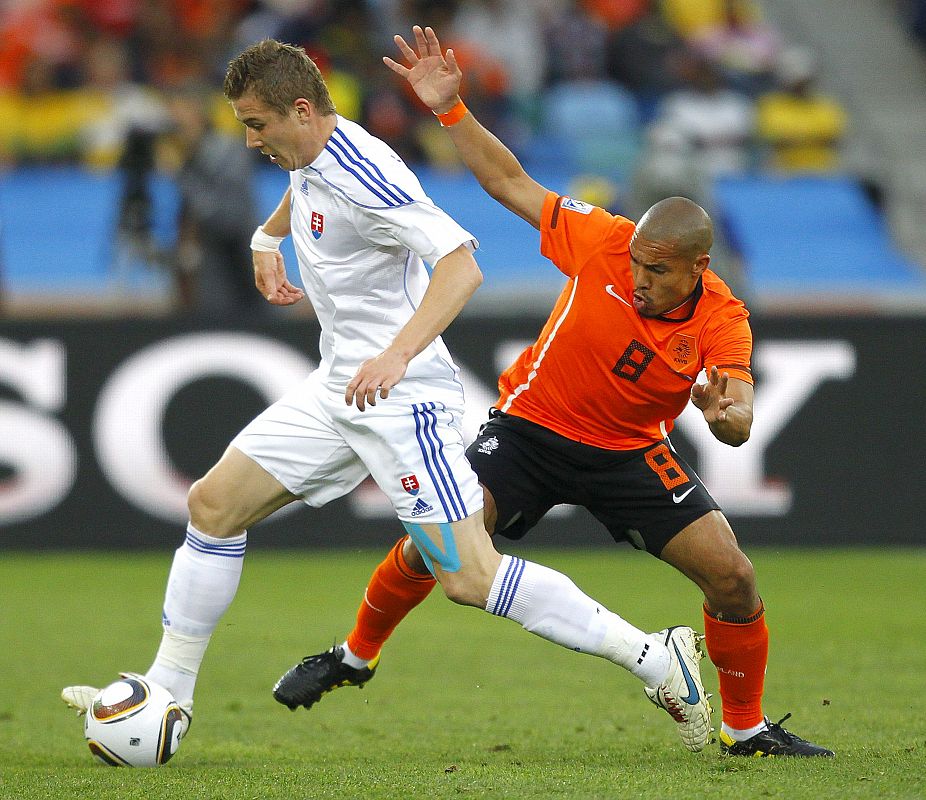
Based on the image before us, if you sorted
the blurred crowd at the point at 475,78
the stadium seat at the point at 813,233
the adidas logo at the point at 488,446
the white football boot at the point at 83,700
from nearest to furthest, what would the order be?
the white football boot at the point at 83,700 → the adidas logo at the point at 488,446 → the blurred crowd at the point at 475,78 → the stadium seat at the point at 813,233

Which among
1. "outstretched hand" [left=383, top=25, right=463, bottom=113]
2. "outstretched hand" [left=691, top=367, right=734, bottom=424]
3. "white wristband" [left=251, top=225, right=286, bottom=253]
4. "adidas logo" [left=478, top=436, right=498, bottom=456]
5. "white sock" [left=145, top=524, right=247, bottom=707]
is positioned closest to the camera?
"outstretched hand" [left=691, top=367, right=734, bottom=424]

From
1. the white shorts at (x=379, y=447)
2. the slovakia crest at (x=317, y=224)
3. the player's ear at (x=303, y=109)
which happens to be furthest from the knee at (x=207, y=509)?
the player's ear at (x=303, y=109)

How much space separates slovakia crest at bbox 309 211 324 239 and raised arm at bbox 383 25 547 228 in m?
0.60

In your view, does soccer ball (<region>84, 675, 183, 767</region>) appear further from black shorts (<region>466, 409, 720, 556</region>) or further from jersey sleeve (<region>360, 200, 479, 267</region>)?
jersey sleeve (<region>360, 200, 479, 267</region>)

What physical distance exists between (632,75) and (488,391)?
668cm

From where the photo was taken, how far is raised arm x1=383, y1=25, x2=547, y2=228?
502 centimetres

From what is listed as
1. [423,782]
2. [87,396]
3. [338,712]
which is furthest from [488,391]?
[423,782]

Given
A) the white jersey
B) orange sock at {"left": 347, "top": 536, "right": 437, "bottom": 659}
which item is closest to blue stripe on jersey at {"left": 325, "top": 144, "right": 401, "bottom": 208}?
the white jersey

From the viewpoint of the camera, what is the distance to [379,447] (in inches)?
188

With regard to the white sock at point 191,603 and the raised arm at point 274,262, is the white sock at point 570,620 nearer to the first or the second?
the white sock at point 191,603

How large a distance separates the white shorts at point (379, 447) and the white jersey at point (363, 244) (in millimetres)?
86

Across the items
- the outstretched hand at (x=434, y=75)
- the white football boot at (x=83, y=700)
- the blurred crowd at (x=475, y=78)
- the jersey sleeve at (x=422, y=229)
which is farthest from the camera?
the blurred crowd at (x=475, y=78)

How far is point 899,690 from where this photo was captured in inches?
230

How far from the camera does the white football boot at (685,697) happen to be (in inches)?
183
